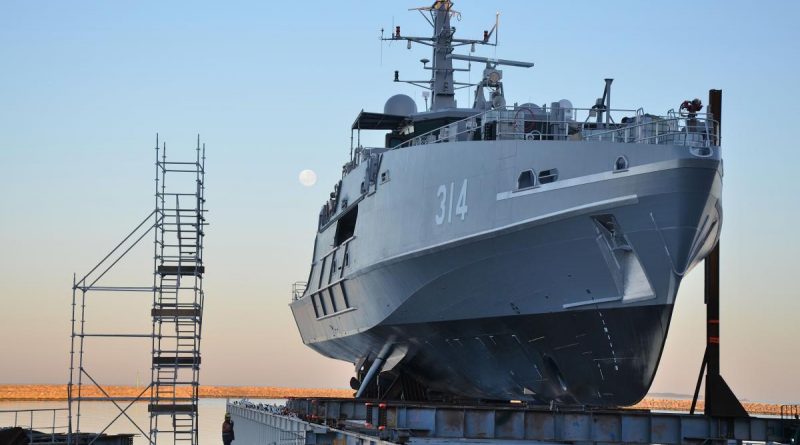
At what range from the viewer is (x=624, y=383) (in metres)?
22.8

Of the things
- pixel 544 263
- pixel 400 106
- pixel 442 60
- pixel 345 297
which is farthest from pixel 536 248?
pixel 442 60

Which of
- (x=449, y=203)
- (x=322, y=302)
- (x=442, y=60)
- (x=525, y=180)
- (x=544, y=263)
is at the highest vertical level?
(x=442, y=60)

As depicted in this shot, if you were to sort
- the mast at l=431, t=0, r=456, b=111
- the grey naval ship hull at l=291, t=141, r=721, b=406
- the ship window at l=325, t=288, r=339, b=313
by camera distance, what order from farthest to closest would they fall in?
the mast at l=431, t=0, r=456, b=111
the ship window at l=325, t=288, r=339, b=313
the grey naval ship hull at l=291, t=141, r=721, b=406

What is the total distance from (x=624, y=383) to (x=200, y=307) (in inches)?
341

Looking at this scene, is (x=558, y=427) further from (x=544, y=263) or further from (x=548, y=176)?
(x=548, y=176)

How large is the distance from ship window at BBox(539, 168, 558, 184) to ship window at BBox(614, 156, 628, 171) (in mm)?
1313

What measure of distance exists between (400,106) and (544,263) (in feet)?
51.0

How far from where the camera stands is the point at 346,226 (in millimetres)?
33969

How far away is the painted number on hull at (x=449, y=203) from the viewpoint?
24.1 m

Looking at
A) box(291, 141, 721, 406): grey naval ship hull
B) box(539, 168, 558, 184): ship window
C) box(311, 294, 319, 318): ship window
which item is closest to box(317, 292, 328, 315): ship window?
box(311, 294, 319, 318): ship window

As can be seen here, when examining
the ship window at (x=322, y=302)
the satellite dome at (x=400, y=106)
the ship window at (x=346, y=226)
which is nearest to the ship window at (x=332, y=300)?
the ship window at (x=322, y=302)

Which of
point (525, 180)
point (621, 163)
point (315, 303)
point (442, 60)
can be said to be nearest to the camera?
point (621, 163)

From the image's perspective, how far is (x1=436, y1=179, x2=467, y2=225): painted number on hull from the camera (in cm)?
2414

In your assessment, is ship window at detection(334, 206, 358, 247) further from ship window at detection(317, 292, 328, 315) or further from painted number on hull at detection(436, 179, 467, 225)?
painted number on hull at detection(436, 179, 467, 225)
